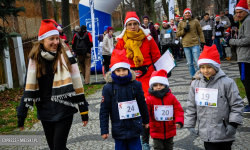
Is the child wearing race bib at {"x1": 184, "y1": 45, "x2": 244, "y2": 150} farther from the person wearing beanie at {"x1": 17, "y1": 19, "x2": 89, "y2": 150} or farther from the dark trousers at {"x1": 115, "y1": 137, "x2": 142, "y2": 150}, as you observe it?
the person wearing beanie at {"x1": 17, "y1": 19, "x2": 89, "y2": 150}

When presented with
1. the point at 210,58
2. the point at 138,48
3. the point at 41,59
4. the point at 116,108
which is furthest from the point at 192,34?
the point at 41,59

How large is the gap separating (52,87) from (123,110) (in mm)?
820

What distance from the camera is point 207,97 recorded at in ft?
10.2

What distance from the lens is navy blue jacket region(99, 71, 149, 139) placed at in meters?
3.07

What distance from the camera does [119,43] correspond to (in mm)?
4398

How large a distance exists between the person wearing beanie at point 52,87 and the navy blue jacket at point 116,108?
9.4 inches

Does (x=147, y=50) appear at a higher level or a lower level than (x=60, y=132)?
higher

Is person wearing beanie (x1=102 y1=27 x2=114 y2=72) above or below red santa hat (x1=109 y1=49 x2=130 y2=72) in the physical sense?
above

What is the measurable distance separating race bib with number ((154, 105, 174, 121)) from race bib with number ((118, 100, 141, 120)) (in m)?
0.40

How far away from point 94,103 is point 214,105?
4.72m

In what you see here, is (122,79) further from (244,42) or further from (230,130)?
(244,42)

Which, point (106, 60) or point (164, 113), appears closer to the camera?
point (164, 113)

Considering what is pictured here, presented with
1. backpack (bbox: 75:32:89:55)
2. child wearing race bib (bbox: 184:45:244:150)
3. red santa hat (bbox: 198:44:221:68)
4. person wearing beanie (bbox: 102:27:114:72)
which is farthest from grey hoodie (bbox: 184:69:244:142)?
person wearing beanie (bbox: 102:27:114:72)

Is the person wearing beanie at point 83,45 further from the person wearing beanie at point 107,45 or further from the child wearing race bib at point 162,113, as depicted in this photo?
the child wearing race bib at point 162,113
